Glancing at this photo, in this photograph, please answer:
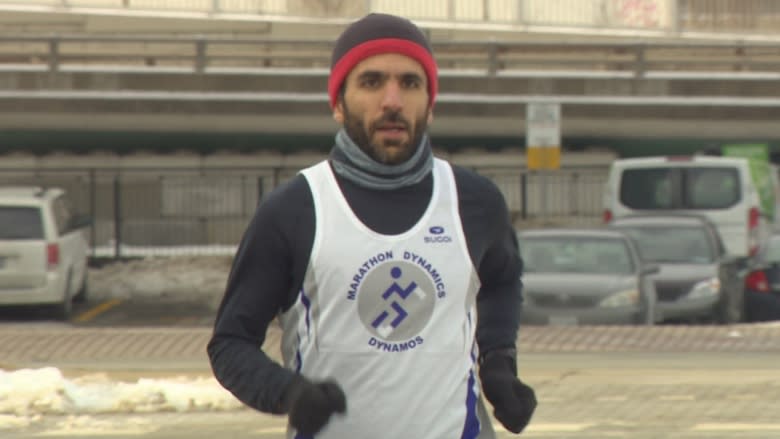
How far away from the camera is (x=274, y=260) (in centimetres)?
357

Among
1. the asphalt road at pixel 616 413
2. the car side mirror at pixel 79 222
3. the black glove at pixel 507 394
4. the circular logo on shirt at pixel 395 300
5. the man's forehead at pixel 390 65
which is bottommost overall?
the car side mirror at pixel 79 222

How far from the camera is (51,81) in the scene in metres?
32.1

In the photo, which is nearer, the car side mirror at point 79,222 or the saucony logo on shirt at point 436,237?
the saucony logo on shirt at point 436,237

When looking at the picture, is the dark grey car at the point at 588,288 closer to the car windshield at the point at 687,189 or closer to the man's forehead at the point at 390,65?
the car windshield at the point at 687,189

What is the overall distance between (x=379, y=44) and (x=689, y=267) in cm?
1637

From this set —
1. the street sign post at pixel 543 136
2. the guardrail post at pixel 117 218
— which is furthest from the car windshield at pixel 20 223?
the guardrail post at pixel 117 218

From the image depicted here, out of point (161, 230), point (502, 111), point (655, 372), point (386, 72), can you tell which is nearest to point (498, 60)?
point (502, 111)

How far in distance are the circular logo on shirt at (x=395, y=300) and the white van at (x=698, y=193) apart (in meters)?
22.2

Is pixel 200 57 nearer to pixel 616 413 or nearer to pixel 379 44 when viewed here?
pixel 616 413

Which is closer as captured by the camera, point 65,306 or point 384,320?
point 384,320

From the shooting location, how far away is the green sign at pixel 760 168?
1109 inches

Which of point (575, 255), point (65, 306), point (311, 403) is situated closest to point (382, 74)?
point (311, 403)

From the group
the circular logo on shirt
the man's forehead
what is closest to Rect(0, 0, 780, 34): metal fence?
the man's forehead

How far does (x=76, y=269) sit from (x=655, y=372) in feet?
35.8
